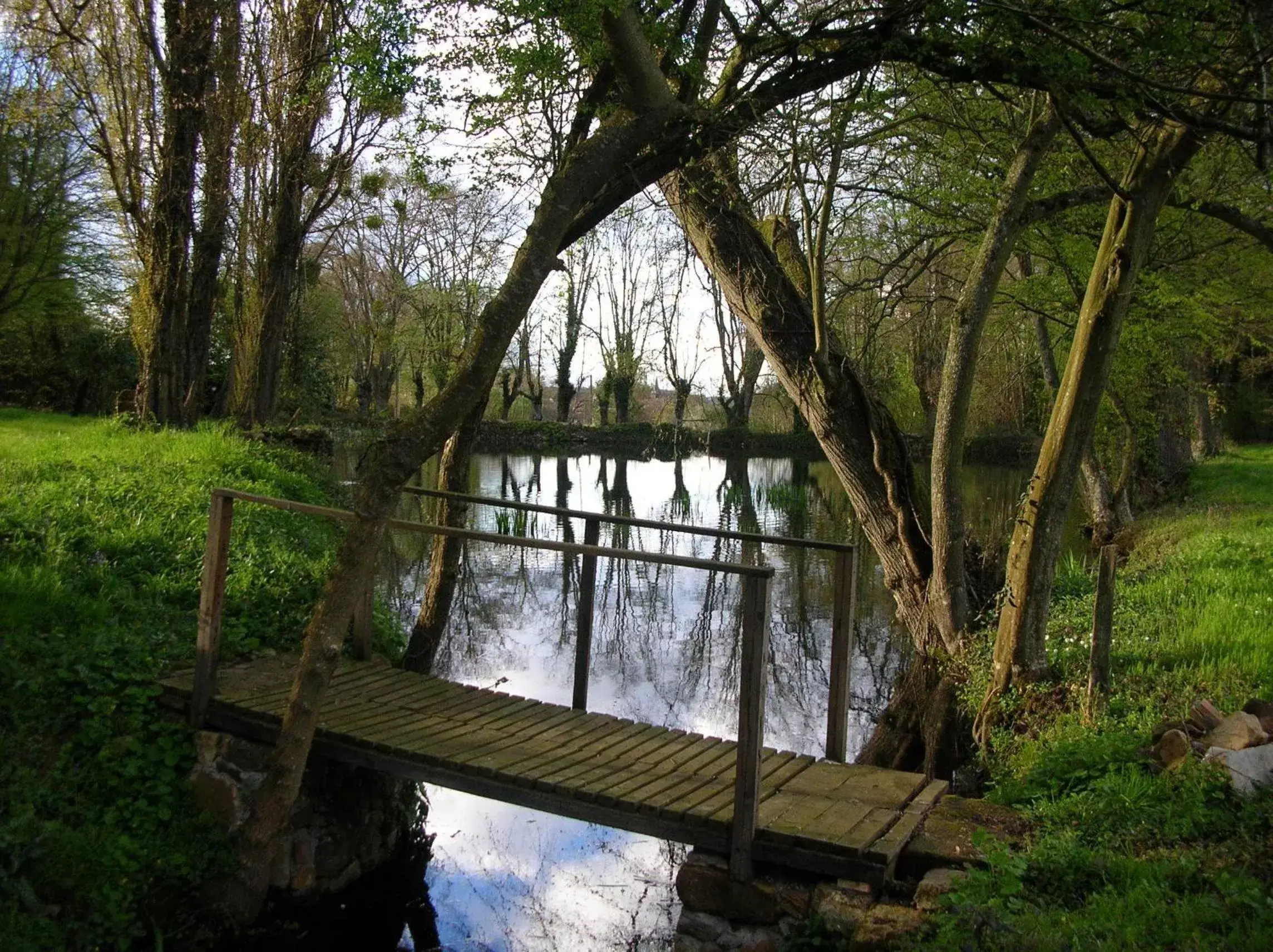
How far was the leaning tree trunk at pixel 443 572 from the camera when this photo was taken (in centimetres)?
805

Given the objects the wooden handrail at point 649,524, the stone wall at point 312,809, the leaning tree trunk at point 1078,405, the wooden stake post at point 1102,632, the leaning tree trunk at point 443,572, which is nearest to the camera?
the stone wall at point 312,809

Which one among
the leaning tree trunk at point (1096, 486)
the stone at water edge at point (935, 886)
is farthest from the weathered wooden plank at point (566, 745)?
the leaning tree trunk at point (1096, 486)

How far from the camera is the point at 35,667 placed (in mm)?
5422

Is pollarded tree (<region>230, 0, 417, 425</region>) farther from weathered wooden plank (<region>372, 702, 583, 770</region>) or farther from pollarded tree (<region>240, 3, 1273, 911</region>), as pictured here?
weathered wooden plank (<region>372, 702, 583, 770</region>)

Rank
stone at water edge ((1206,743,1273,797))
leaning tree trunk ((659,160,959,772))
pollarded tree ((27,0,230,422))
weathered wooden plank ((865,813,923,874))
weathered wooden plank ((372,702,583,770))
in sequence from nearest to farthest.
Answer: weathered wooden plank ((865,813,923,874))
stone at water edge ((1206,743,1273,797))
weathered wooden plank ((372,702,583,770))
leaning tree trunk ((659,160,959,772))
pollarded tree ((27,0,230,422))

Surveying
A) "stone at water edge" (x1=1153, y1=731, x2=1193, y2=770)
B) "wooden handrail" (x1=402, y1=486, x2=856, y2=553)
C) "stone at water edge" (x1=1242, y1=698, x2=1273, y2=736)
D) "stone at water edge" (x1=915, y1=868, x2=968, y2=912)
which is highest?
"wooden handrail" (x1=402, y1=486, x2=856, y2=553)

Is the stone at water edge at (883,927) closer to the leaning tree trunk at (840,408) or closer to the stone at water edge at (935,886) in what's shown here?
the stone at water edge at (935,886)

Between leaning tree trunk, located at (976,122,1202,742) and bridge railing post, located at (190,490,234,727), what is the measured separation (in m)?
4.63

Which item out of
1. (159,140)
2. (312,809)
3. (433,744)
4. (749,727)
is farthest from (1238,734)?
(159,140)

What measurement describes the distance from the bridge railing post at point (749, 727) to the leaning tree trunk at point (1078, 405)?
2794 millimetres

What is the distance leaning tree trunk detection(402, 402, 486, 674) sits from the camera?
26.4 ft

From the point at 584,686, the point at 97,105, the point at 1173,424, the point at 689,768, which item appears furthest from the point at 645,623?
the point at 1173,424

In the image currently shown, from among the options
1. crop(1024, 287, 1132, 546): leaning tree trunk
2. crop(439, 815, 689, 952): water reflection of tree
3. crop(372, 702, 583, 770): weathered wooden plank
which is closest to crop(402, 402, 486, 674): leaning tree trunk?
crop(439, 815, 689, 952): water reflection of tree

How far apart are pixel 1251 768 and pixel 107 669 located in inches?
221
